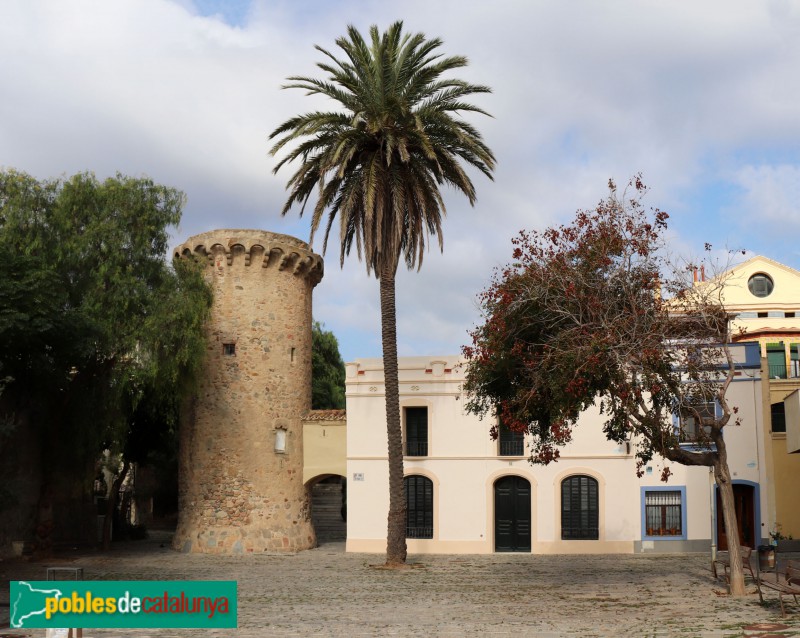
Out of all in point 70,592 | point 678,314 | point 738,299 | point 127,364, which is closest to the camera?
point 70,592

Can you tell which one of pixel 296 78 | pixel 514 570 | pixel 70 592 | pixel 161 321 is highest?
pixel 296 78

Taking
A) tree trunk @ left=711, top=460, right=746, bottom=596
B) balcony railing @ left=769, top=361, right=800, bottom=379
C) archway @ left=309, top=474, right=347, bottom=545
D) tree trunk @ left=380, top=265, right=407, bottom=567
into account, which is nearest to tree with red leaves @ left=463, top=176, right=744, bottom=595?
tree trunk @ left=711, top=460, right=746, bottom=596

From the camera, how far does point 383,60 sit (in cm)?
2444

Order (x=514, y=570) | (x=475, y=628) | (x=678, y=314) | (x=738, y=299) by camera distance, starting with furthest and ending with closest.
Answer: (x=738, y=299), (x=514, y=570), (x=678, y=314), (x=475, y=628)

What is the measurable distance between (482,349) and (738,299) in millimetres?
28282

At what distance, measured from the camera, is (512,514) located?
2927cm

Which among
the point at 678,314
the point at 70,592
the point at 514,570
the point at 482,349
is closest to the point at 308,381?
the point at 514,570

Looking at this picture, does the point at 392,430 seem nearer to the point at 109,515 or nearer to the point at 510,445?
the point at 510,445

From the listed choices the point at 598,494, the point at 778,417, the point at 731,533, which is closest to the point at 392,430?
the point at 598,494

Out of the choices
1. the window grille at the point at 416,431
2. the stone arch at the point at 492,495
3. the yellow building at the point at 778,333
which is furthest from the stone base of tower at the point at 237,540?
the yellow building at the point at 778,333

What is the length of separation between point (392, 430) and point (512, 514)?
22.6 ft

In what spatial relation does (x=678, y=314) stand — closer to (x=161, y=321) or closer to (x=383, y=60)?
(x=383, y=60)

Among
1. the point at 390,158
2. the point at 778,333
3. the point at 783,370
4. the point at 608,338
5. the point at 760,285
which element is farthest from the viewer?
the point at 760,285

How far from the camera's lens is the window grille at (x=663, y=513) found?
92.5 feet
